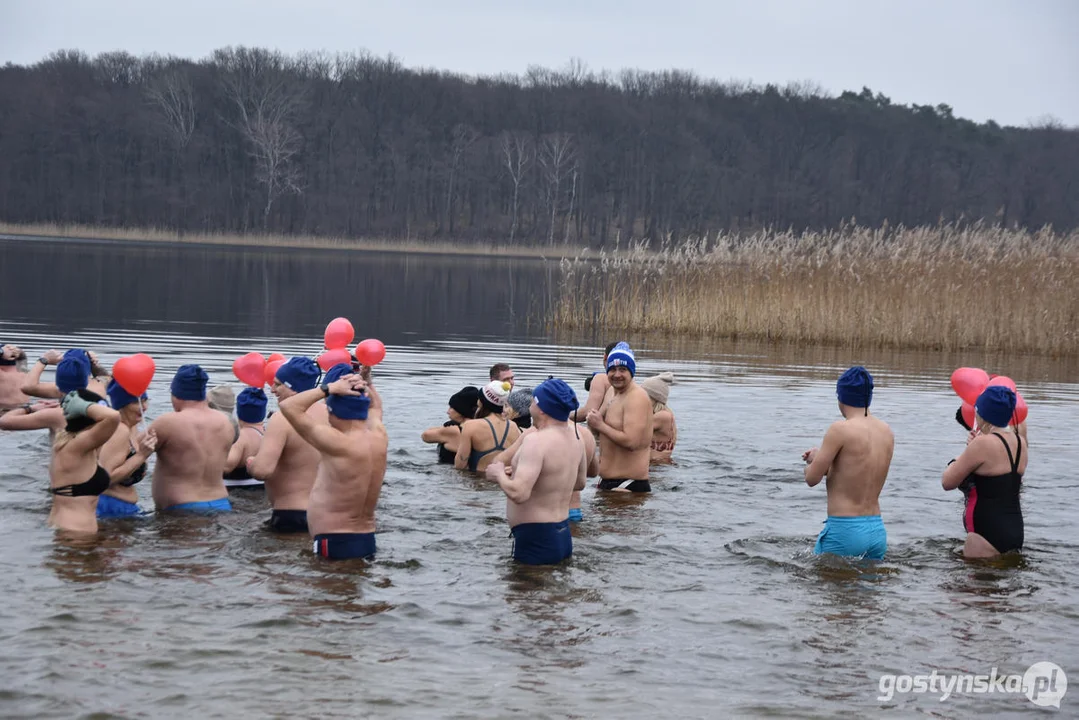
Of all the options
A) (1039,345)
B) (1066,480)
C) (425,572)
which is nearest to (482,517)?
(425,572)

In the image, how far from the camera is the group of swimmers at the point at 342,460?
29.6 feet

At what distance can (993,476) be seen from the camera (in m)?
10.0

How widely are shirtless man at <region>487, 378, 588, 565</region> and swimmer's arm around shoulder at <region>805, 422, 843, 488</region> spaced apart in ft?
5.65

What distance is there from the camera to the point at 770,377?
22750mm

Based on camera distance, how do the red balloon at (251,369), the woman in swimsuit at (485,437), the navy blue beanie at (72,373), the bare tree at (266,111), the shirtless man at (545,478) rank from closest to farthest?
the shirtless man at (545,478) → the navy blue beanie at (72,373) → the red balloon at (251,369) → the woman in swimsuit at (485,437) → the bare tree at (266,111)

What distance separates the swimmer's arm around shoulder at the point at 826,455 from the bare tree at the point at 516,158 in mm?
84246

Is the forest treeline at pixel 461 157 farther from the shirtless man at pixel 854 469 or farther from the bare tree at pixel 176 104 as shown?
the shirtless man at pixel 854 469

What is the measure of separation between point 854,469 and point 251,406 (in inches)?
204

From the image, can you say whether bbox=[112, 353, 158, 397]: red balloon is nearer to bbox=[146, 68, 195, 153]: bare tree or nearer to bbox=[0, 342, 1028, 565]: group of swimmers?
bbox=[0, 342, 1028, 565]: group of swimmers

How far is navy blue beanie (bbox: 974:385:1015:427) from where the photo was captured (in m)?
9.94

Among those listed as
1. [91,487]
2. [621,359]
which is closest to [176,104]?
[621,359]

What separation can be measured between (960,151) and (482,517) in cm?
10694

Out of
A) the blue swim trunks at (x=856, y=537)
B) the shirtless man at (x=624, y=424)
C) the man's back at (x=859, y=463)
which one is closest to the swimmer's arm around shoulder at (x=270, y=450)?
the shirtless man at (x=624, y=424)

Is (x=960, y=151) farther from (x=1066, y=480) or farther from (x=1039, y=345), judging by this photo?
(x=1066, y=480)
